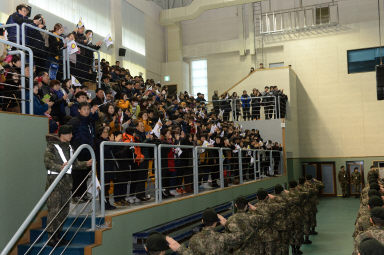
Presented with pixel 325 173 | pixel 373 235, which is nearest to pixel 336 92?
pixel 325 173

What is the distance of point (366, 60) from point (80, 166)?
22.0m

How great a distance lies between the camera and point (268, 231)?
782cm

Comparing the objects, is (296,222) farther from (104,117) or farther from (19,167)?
(19,167)

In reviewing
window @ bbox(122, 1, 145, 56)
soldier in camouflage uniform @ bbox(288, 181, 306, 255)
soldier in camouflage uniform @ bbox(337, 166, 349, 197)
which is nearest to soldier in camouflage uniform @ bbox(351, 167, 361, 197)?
soldier in camouflage uniform @ bbox(337, 166, 349, 197)

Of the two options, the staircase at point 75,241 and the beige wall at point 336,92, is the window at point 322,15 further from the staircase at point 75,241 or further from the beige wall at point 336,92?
the staircase at point 75,241

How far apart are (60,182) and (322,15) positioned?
23.4 m

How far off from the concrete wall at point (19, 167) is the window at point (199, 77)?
883 inches

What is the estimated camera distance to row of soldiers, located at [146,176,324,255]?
5.08 m

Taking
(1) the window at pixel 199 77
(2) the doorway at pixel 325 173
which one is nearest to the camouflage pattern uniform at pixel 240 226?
(2) the doorway at pixel 325 173

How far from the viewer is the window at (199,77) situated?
28328 mm

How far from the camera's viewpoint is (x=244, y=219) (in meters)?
6.22

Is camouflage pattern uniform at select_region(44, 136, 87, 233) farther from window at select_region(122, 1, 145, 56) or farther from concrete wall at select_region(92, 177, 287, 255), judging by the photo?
window at select_region(122, 1, 145, 56)

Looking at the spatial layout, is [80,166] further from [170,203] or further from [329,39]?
[329,39]

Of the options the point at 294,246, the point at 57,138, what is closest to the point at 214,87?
the point at 294,246
